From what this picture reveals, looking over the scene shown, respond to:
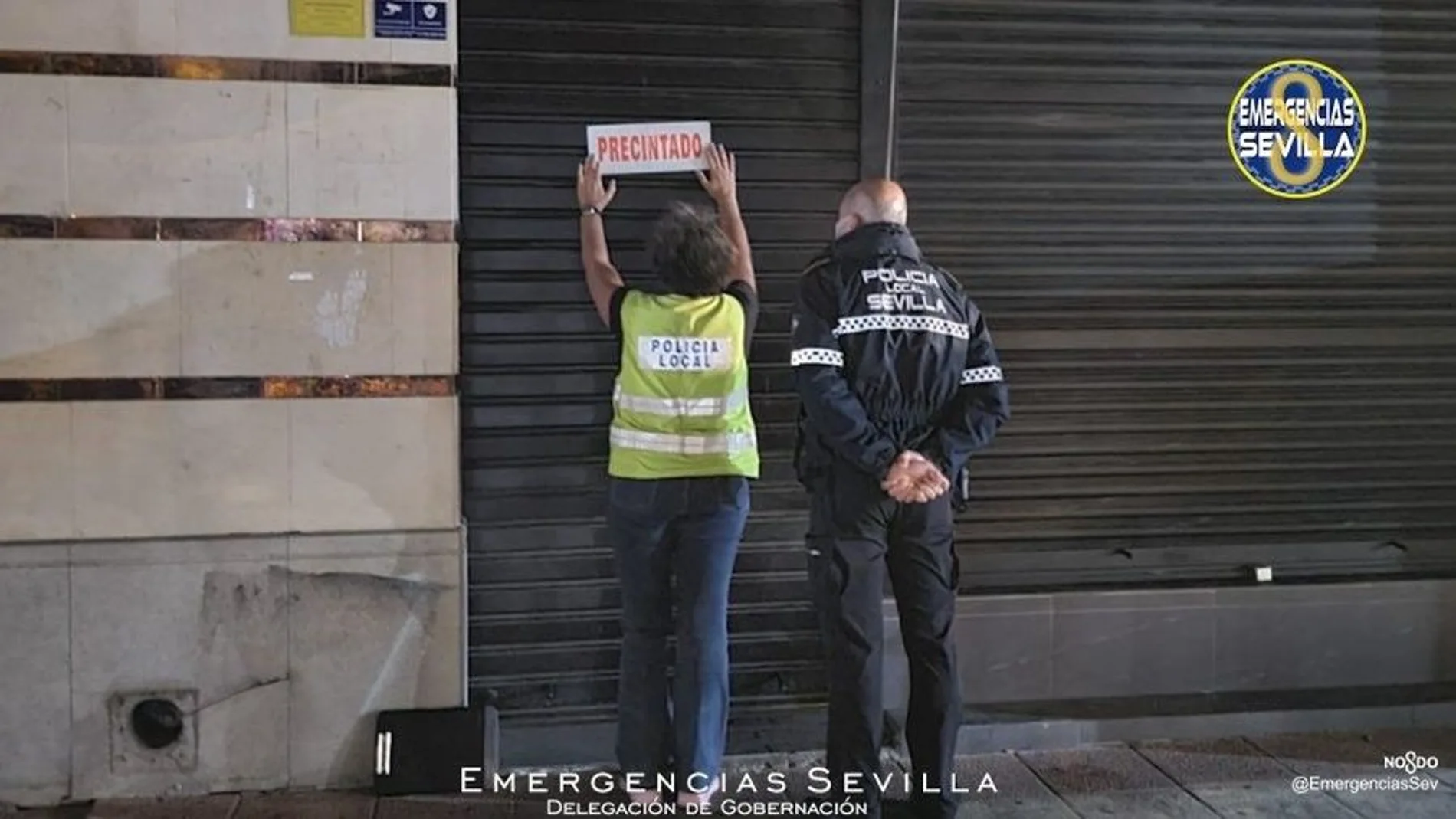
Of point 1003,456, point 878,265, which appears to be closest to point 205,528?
point 878,265

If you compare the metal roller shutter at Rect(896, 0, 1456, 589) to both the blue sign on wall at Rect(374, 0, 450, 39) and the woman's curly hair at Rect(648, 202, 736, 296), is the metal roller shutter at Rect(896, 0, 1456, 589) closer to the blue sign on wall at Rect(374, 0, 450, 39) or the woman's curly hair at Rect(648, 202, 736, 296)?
the woman's curly hair at Rect(648, 202, 736, 296)

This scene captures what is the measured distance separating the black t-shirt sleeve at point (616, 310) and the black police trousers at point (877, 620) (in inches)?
35.9

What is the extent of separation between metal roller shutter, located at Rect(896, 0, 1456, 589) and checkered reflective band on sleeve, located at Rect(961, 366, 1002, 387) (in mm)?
1106

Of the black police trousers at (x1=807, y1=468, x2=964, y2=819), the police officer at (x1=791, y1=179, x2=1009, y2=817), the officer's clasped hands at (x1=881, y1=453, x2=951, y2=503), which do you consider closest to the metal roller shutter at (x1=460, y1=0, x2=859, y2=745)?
the police officer at (x1=791, y1=179, x2=1009, y2=817)

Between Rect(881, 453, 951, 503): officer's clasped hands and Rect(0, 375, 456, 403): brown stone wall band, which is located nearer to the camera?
Rect(881, 453, 951, 503): officer's clasped hands

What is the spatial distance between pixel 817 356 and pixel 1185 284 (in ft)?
7.33

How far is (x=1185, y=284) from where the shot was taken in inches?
228

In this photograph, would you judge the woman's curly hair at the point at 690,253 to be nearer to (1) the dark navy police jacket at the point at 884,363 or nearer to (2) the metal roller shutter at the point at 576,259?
(1) the dark navy police jacket at the point at 884,363

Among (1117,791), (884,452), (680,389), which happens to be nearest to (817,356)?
(884,452)

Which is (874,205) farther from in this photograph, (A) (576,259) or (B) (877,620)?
(B) (877,620)

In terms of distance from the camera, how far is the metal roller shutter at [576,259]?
5137 mm

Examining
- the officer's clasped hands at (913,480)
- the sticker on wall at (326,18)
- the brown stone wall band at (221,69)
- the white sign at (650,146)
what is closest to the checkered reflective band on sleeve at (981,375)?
the officer's clasped hands at (913,480)

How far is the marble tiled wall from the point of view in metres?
4.63

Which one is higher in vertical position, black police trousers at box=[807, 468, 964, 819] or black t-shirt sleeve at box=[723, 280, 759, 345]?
black t-shirt sleeve at box=[723, 280, 759, 345]
